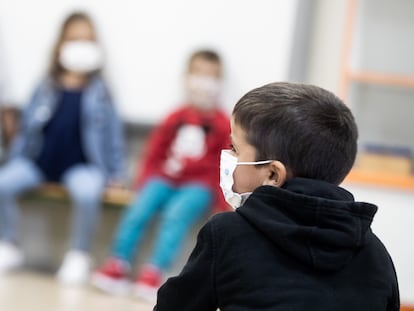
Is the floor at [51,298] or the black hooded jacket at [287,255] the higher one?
the black hooded jacket at [287,255]

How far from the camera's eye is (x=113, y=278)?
3348 millimetres

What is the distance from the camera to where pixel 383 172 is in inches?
127

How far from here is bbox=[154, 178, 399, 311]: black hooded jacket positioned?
1.19 metres

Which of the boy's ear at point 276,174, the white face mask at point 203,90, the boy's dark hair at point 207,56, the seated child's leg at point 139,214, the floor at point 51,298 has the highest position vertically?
the boy's ear at point 276,174

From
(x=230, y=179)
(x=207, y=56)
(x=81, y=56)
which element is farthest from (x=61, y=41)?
(x=230, y=179)

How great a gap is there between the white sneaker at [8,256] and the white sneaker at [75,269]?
25 centimetres

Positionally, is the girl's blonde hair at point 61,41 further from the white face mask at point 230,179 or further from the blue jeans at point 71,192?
the white face mask at point 230,179

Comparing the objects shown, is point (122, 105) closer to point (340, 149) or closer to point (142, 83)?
point (142, 83)

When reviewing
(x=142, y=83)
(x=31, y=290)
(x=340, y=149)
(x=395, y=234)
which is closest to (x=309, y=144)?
(x=340, y=149)

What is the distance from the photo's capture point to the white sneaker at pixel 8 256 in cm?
351

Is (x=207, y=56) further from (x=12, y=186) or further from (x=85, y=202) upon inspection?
(x=12, y=186)

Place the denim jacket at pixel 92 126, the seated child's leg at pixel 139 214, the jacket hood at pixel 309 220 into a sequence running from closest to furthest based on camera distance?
the jacket hood at pixel 309 220 < the seated child's leg at pixel 139 214 < the denim jacket at pixel 92 126

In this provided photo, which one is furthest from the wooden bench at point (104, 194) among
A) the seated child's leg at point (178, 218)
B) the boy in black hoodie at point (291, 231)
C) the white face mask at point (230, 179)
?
the boy in black hoodie at point (291, 231)

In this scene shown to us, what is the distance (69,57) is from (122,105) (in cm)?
33
